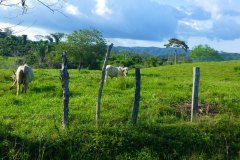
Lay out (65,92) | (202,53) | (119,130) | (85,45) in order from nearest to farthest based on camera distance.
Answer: (119,130), (65,92), (85,45), (202,53)

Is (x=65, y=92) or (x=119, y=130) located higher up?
(x=65, y=92)

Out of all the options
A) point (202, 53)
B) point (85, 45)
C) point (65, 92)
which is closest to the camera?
point (65, 92)

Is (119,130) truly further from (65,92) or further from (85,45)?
(85,45)

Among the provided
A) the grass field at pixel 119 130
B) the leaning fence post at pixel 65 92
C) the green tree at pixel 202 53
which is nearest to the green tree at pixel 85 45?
the grass field at pixel 119 130

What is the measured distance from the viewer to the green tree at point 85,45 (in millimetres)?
51156

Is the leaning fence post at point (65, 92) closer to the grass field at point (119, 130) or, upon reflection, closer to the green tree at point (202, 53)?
the grass field at point (119, 130)

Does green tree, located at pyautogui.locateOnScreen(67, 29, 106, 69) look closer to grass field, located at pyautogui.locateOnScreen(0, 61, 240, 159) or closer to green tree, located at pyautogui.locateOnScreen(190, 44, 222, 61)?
grass field, located at pyautogui.locateOnScreen(0, 61, 240, 159)

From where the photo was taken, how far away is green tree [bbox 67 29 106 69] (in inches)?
2014

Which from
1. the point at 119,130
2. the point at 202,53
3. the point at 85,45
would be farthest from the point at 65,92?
the point at 202,53

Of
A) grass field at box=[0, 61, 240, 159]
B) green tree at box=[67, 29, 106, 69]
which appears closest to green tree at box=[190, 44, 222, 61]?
green tree at box=[67, 29, 106, 69]

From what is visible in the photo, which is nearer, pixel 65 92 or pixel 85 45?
pixel 65 92

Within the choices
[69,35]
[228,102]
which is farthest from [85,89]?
[69,35]

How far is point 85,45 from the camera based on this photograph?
52.2 m

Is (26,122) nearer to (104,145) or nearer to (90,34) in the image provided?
(104,145)
